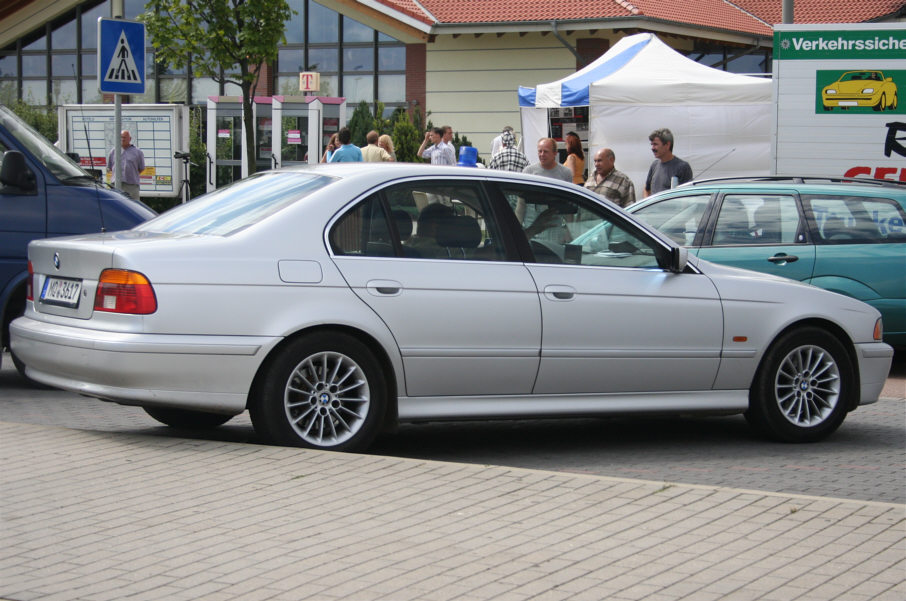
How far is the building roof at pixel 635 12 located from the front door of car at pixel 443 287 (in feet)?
82.0

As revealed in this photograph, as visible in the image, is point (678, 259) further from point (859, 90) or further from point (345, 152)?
point (345, 152)

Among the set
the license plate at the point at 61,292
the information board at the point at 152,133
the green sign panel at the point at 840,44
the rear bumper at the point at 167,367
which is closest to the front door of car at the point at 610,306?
the rear bumper at the point at 167,367

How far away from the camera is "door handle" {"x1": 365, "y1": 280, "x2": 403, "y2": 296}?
6.52 m

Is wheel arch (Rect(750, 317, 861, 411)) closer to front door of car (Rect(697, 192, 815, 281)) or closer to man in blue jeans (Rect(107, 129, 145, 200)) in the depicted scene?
front door of car (Rect(697, 192, 815, 281))

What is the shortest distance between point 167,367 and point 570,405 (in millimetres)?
2242

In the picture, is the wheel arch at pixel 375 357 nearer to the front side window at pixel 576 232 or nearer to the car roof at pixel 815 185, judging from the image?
the front side window at pixel 576 232

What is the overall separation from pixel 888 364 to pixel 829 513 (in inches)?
118

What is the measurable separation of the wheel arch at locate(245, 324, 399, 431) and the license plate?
1.03m

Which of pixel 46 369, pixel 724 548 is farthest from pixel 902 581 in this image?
pixel 46 369

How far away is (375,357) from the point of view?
6582 mm

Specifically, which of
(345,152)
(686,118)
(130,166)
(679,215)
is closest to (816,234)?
(679,215)

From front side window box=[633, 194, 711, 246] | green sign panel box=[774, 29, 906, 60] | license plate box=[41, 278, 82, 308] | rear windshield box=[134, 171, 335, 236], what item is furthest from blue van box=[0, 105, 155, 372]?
green sign panel box=[774, 29, 906, 60]

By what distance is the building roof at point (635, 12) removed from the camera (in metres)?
31.5

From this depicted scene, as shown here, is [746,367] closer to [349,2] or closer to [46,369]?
Answer: [46,369]
